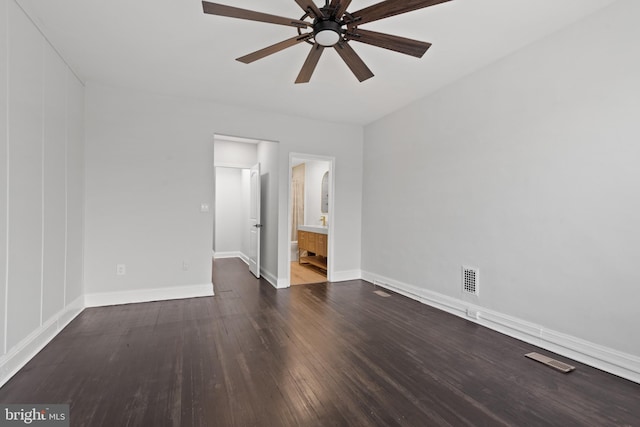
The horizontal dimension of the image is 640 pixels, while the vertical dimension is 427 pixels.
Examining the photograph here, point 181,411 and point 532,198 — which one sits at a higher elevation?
point 532,198

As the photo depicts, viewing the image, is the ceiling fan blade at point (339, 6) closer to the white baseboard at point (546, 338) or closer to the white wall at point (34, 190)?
the white wall at point (34, 190)

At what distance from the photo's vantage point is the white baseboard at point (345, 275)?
16.7 feet

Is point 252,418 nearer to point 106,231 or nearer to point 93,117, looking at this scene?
point 106,231

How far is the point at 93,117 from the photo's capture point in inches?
144

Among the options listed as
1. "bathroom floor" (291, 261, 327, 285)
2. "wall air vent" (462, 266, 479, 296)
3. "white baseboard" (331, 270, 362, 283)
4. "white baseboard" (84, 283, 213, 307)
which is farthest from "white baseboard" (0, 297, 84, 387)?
"wall air vent" (462, 266, 479, 296)

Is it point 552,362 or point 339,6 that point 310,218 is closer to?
point 552,362

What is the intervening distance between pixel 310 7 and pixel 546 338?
3.28 m

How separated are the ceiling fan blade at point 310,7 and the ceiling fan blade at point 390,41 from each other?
0.29 meters

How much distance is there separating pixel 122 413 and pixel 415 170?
3933 mm

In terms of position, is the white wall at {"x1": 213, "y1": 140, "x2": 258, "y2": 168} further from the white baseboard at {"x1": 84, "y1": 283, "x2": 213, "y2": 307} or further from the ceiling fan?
the ceiling fan

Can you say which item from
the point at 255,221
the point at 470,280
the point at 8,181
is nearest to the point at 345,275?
the point at 255,221

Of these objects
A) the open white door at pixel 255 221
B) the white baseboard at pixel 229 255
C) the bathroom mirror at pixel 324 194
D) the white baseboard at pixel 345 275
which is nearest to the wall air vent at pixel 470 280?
the white baseboard at pixel 345 275

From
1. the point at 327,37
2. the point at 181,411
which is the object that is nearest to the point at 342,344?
the point at 181,411

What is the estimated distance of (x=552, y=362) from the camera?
241cm
